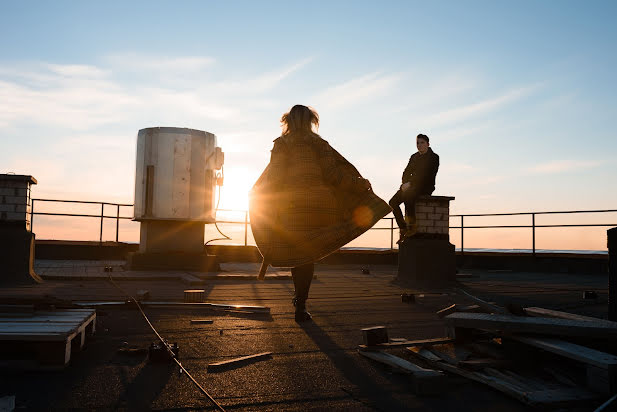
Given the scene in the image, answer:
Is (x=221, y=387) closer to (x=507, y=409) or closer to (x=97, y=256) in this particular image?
(x=507, y=409)

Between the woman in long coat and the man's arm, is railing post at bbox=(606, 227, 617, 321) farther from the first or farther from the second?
the man's arm

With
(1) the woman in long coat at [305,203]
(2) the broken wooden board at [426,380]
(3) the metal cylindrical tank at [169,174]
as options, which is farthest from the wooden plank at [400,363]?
(3) the metal cylindrical tank at [169,174]

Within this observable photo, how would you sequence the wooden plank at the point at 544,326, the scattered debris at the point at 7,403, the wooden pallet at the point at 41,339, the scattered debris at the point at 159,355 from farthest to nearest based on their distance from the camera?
1. the scattered debris at the point at 159,355
2. the wooden pallet at the point at 41,339
3. the wooden plank at the point at 544,326
4. the scattered debris at the point at 7,403

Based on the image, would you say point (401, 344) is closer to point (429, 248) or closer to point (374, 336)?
point (374, 336)

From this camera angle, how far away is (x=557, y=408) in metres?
2.25

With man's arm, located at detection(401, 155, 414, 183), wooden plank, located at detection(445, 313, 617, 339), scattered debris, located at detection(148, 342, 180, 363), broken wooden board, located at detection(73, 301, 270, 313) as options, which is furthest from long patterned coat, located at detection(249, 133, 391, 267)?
man's arm, located at detection(401, 155, 414, 183)

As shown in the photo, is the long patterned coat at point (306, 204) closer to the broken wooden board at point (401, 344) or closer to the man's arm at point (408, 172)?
the broken wooden board at point (401, 344)

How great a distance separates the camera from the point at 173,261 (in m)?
10.8

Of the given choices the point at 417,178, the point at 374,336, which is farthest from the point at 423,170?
the point at 374,336

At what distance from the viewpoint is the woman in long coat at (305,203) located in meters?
4.72

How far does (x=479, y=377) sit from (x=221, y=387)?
1.33 m

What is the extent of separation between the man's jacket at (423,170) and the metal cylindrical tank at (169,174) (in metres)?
4.48

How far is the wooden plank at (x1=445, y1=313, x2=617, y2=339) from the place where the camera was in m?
2.68

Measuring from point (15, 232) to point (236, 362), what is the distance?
6.50m
